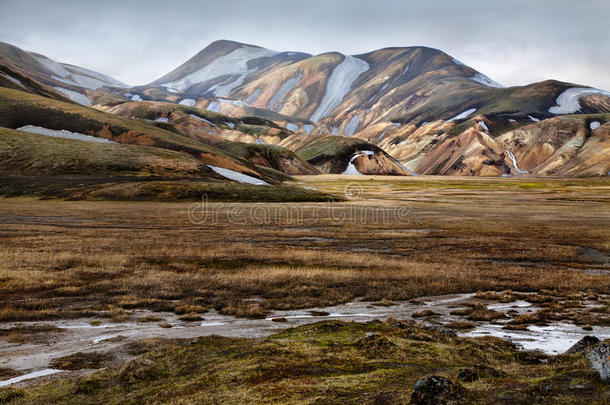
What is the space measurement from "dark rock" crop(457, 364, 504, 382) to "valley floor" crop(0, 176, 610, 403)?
0.33 metres

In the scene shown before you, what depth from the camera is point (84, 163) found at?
11075 cm

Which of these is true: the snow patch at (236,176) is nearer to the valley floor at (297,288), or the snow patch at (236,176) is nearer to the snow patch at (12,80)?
the valley floor at (297,288)

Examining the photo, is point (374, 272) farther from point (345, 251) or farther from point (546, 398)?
point (546, 398)

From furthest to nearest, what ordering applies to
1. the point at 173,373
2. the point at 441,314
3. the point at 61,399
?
the point at 441,314 → the point at 173,373 → the point at 61,399

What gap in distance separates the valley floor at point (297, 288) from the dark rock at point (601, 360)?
0.56ft

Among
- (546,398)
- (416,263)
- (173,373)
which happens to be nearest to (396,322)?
(173,373)

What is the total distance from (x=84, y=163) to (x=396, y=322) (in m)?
112

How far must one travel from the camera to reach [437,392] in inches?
248

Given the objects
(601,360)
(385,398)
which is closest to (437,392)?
(385,398)

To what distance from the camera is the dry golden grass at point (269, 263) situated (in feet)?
64.3

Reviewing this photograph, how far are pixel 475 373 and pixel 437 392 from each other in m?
1.98

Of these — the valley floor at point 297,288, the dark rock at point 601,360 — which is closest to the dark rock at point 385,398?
the valley floor at point 297,288

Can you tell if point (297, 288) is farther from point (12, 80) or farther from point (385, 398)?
point (12, 80)

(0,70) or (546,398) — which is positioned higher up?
(0,70)
